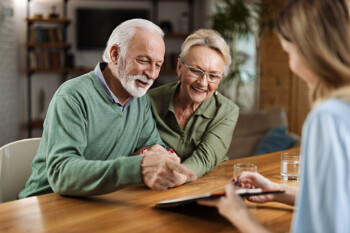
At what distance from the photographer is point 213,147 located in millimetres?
1907

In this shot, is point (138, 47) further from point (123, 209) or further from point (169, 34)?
point (169, 34)

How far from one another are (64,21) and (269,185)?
546 cm

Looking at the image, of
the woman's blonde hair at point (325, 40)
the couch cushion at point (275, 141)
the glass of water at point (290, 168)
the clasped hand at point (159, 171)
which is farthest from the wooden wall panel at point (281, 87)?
the woman's blonde hair at point (325, 40)

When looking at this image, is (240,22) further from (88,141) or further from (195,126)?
(88,141)

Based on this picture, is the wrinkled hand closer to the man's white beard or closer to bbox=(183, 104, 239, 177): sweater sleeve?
bbox=(183, 104, 239, 177): sweater sleeve

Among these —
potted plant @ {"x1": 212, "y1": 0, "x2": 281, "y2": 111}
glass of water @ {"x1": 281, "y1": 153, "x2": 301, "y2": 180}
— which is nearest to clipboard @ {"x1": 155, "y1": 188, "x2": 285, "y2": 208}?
glass of water @ {"x1": 281, "y1": 153, "x2": 301, "y2": 180}

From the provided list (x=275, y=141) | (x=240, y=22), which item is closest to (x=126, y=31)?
(x=275, y=141)

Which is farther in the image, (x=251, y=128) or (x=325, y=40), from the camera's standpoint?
(x=251, y=128)

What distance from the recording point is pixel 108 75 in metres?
1.77

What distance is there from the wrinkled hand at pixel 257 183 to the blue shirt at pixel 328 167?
489 millimetres

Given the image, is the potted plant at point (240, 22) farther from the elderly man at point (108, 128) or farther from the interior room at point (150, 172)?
the elderly man at point (108, 128)

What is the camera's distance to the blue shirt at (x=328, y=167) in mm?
795

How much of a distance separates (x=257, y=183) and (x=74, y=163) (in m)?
0.59

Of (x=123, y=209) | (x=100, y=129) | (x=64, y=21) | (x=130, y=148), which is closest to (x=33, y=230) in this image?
(x=123, y=209)
